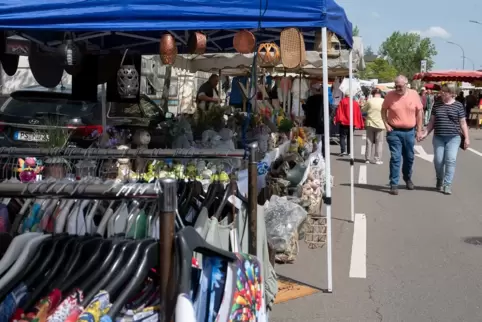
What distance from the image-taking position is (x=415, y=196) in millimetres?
9586

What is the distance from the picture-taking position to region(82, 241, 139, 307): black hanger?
79.1 inches

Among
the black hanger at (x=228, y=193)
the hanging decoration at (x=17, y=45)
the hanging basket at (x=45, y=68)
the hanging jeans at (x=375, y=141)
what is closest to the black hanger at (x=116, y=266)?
the black hanger at (x=228, y=193)

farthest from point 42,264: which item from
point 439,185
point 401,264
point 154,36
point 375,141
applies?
point 375,141

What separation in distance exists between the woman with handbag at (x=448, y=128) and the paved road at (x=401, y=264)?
2.11 ft

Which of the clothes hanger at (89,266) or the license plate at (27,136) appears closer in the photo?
the clothes hanger at (89,266)

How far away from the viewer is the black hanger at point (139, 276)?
2.00m

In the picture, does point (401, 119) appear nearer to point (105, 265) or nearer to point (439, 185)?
point (439, 185)

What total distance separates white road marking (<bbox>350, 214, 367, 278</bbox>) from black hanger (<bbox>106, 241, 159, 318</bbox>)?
3.89 m

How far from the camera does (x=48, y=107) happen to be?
9344 millimetres

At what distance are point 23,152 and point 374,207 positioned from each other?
6.17 metres

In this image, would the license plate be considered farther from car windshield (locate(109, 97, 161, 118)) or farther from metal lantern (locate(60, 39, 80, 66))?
car windshield (locate(109, 97, 161, 118))

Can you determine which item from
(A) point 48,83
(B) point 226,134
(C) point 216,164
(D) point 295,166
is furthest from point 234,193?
(A) point 48,83

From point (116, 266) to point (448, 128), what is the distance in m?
8.14

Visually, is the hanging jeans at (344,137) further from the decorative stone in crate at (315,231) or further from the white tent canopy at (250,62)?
the decorative stone in crate at (315,231)
